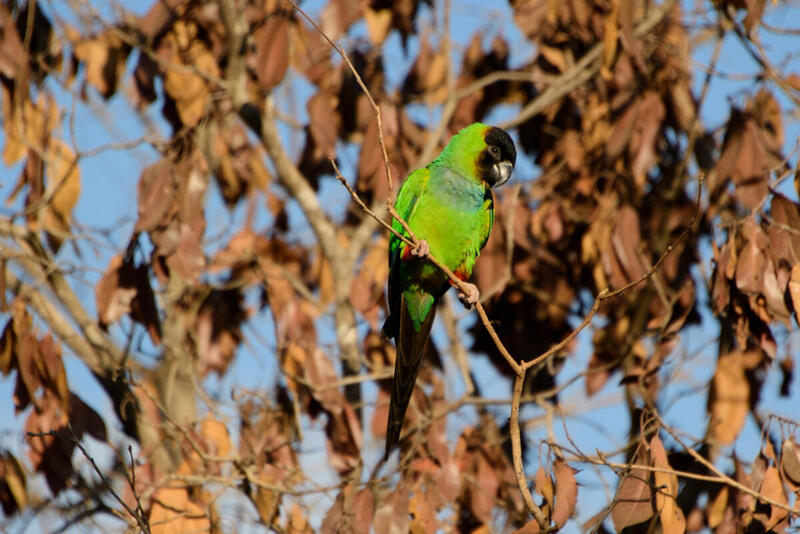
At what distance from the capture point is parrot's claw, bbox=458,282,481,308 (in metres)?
3.17

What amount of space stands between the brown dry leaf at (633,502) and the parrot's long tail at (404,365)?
837 mm

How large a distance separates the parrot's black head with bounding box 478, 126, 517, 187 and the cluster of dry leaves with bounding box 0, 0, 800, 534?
31 cm

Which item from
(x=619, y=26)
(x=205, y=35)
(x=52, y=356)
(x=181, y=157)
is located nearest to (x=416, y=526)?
(x=52, y=356)

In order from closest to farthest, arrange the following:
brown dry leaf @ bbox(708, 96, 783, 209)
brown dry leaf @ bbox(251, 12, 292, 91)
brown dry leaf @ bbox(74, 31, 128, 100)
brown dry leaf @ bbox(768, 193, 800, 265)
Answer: brown dry leaf @ bbox(768, 193, 800, 265), brown dry leaf @ bbox(708, 96, 783, 209), brown dry leaf @ bbox(251, 12, 292, 91), brown dry leaf @ bbox(74, 31, 128, 100)

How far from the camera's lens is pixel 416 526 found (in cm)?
351

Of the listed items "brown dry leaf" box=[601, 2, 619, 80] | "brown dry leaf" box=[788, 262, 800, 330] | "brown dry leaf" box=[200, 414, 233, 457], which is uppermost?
"brown dry leaf" box=[601, 2, 619, 80]

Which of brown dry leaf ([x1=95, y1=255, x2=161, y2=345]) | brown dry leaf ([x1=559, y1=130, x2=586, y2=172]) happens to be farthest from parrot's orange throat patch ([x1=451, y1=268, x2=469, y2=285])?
brown dry leaf ([x1=95, y1=255, x2=161, y2=345])

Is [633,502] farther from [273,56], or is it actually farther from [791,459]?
[273,56]

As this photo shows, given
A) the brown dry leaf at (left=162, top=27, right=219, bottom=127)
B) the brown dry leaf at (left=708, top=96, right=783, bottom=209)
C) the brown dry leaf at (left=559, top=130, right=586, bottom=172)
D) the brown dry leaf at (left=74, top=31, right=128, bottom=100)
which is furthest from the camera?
the brown dry leaf at (left=559, top=130, right=586, bottom=172)

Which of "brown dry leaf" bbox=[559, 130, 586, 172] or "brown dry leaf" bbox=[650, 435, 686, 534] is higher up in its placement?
"brown dry leaf" bbox=[559, 130, 586, 172]

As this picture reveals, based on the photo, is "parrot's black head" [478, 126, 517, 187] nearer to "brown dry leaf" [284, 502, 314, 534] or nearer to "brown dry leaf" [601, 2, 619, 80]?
"brown dry leaf" [601, 2, 619, 80]

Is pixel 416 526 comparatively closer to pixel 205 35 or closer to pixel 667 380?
pixel 667 380

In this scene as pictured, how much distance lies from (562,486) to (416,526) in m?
0.97

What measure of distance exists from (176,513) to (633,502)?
5.83 feet
